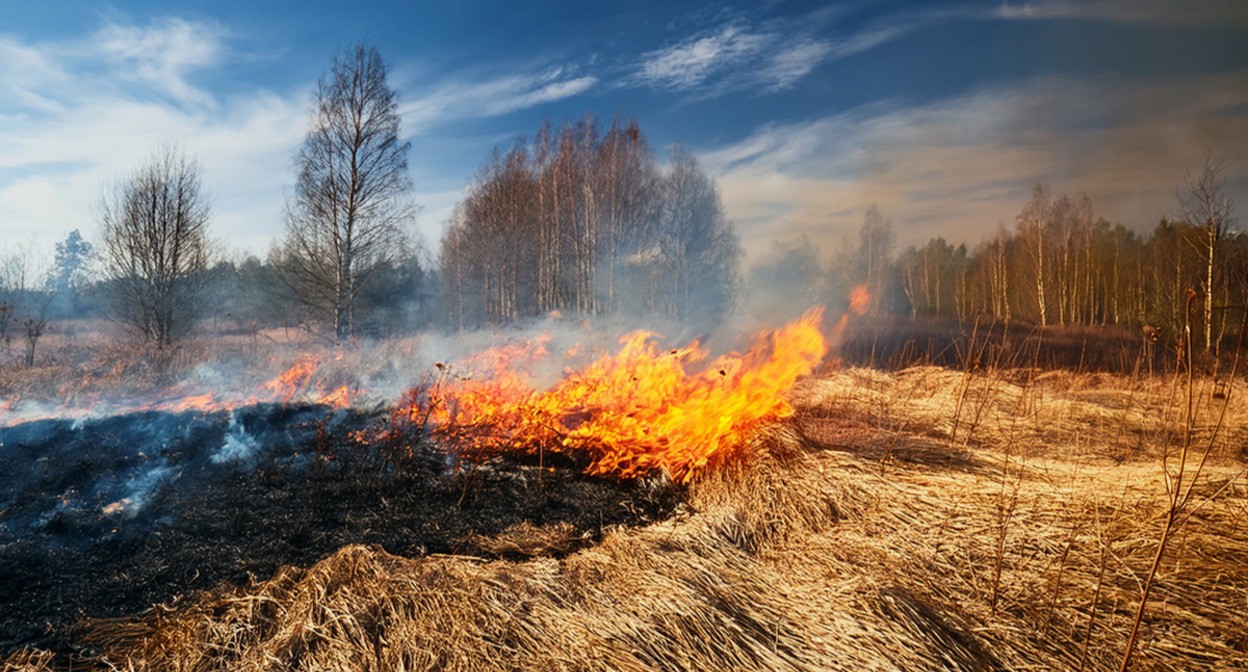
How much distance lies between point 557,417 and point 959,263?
31.9 m

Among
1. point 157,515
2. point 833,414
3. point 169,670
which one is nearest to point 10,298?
point 157,515

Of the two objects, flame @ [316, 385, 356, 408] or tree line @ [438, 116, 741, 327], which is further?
tree line @ [438, 116, 741, 327]

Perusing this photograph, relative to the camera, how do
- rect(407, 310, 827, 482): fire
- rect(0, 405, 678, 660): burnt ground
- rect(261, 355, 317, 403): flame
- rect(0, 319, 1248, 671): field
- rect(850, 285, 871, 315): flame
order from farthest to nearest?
1. rect(850, 285, 871, 315): flame
2. rect(261, 355, 317, 403): flame
3. rect(407, 310, 827, 482): fire
4. rect(0, 405, 678, 660): burnt ground
5. rect(0, 319, 1248, 671): field

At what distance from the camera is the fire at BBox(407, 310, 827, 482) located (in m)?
5.99

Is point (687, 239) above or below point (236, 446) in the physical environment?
above

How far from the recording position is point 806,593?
3.21 metres

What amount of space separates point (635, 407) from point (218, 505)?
13.9 feet

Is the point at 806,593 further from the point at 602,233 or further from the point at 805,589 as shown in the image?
the point at 602,233

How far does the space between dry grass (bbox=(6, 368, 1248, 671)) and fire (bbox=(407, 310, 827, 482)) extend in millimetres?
1171

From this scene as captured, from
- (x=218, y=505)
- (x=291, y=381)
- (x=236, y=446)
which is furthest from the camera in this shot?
(x=291, y=381)

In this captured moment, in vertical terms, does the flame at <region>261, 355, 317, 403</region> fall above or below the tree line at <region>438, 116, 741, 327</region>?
below

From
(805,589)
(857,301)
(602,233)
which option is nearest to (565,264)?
(602,233)

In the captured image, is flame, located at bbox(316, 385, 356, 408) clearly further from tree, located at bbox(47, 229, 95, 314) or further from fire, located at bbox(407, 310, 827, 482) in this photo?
tree, located at bbox(47, 229, 95, 314)

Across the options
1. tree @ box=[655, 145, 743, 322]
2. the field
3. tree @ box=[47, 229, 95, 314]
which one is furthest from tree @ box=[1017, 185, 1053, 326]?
tree @ box=[47, 229, 95, 314]
